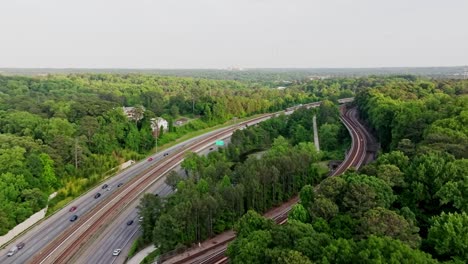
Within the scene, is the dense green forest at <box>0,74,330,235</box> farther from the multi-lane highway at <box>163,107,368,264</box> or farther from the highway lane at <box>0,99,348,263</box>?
the multi-lane highway at <box>163,107,368,264</box>

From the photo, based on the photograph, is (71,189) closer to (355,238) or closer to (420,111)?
(355,238)

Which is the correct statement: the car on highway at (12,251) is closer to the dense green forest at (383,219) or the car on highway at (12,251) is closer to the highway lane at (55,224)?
the highway lane at (55,224)

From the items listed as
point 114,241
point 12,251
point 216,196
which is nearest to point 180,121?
point 114,241

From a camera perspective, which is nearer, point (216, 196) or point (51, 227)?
point (216, 196)

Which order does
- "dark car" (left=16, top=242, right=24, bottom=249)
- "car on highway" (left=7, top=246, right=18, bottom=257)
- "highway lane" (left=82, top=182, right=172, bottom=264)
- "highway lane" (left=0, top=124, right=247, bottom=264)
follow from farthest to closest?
"dark car" (left=16, top=242, right=24, bottom=249), "highway lane" (left=0, top=124, right=247, bottom=264), "car on highway" (left=7, top=246, right=18, bottom=257), "highway lane" (left=82, top=182, right=172, bottom=264)

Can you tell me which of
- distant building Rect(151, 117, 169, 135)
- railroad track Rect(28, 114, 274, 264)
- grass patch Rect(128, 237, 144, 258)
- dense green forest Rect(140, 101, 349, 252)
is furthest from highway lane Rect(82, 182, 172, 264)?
distant building Rect(151, 117, 169, 135)

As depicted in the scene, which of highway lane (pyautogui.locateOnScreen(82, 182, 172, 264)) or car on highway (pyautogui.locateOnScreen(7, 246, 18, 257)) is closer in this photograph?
highway lane (pyautogui.locateOnScreen(82, 182, 172, 264))

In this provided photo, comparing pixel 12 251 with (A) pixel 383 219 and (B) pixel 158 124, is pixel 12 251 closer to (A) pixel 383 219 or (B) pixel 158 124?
(A) pixel 383 219
